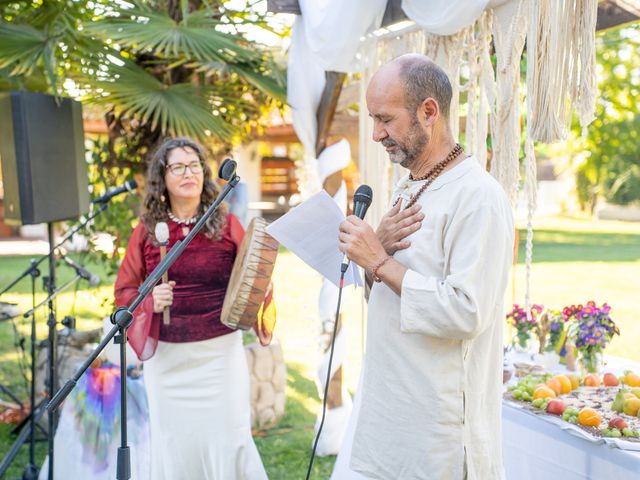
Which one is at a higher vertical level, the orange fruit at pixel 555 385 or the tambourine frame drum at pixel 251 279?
the tambourine frame drum at pixel 251 279

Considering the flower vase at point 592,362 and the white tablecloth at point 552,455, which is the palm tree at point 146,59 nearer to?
the flower vase at point 592,362

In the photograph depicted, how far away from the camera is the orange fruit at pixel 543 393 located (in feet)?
9.54

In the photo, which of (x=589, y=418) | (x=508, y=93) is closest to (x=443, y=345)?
(x=589, y=418)

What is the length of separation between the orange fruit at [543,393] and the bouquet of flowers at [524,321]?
60 cm

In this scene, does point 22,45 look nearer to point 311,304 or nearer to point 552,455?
point 552,455

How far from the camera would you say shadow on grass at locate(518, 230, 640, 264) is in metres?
14.1

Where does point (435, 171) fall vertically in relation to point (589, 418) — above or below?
above

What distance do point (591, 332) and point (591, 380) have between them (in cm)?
21

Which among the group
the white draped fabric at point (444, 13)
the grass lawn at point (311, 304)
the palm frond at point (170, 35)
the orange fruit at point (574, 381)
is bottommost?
the grass lawn at point (311, 304)

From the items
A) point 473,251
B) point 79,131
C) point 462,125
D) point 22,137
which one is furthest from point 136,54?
point 473,251

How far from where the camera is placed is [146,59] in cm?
509

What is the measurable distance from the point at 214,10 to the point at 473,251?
152 inches

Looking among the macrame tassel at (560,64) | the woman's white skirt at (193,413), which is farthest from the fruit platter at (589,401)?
the woman's white skirt at (193,413)

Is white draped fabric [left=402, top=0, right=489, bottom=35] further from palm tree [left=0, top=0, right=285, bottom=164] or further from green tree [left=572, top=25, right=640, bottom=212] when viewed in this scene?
green tree [left=572, top=25, right=640, bottom=212]
